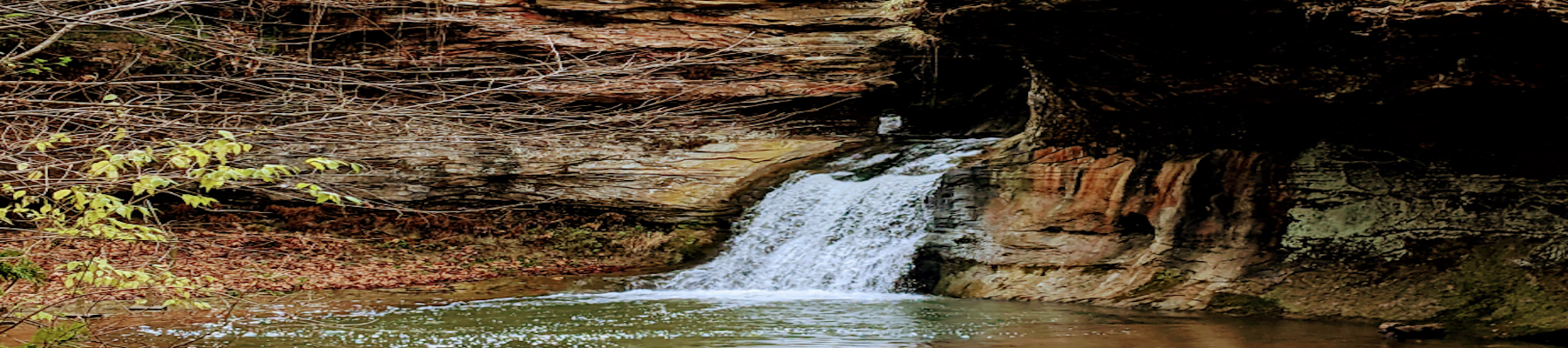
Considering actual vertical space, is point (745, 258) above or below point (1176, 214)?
below

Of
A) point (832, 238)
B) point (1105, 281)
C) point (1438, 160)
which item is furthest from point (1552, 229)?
point (832, 238)

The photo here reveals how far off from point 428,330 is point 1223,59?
21.1 feet

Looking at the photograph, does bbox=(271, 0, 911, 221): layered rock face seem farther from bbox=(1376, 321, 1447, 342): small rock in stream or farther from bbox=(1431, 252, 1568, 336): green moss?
bbox=(1376, 321, 1447, 342): small rock in stream

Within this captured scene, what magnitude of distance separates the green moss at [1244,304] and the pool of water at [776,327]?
1.25 feet

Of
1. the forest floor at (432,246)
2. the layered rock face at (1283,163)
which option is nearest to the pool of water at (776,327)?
the layered rock face at (1283,163)

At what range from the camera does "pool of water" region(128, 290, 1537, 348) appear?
7.46 meters

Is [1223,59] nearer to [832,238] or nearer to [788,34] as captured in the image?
[832,238]

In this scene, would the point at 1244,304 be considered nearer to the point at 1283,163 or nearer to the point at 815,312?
the point at 1283,163

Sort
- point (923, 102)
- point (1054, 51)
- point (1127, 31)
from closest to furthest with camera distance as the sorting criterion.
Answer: point (1127, 31)
point (1054, 51)
point (923, 102)

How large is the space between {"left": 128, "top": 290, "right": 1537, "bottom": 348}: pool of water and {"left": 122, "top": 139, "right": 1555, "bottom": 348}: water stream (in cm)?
2

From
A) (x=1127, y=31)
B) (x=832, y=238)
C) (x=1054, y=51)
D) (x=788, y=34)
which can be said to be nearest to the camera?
(x=1127, y=31)

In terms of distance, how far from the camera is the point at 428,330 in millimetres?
8289

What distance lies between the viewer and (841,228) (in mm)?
12914

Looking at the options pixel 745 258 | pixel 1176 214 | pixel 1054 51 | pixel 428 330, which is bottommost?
pixel 745 258
